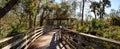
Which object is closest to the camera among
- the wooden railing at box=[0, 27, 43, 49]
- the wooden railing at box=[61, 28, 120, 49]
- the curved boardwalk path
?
the wooden railing at box=[61, 28, 120, 49]

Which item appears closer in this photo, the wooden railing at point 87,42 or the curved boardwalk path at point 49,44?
the wooden railing at point 87,42

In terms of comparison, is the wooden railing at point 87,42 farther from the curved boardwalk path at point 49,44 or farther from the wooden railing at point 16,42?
the wooden railing at point 16,42

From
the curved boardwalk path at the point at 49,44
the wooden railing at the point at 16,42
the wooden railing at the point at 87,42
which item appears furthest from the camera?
the curved boardwalk path at the point at 49,44

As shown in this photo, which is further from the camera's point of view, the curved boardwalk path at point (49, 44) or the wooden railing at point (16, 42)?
the curved boardwalk path at point (49, 44)

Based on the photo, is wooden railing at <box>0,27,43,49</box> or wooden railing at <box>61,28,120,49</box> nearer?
wooden railing at <box>61,28,120,49</box>

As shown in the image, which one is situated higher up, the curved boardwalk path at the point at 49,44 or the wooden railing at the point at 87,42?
the wooden railing at the point at 87,42

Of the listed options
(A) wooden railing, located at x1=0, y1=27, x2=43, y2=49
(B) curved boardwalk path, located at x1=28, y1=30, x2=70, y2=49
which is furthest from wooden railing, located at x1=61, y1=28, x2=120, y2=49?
(A) wooden railing, located at x1=0, y1=27, x2=43, y2=49

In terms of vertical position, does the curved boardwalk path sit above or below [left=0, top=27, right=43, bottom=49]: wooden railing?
below

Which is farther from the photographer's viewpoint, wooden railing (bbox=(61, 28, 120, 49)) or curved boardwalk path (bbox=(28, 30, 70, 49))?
curved boardwalk path (bbox=(28, 30, 70, 49))

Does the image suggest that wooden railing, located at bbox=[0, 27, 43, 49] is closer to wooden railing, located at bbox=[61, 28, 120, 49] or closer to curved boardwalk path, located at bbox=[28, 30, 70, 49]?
curved boardwalk path, located at bbox=[28, 30, 70, 49]

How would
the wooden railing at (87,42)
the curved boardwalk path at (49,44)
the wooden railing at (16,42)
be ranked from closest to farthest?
1. the wooden railing at (87,42)
2. the wooden railing at (16,42)
3. the curved boardwalk path at (49,44)

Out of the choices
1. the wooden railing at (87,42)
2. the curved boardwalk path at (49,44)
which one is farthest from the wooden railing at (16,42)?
the wooden railing at (87,42)

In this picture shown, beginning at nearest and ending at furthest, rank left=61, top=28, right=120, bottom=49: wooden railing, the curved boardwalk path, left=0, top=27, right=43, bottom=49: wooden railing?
left=61, top=28, right=120, bottom=49: wooden railing < left=0, top=27, right=43, bottom=49: wooden railing < the curved boardwalk path

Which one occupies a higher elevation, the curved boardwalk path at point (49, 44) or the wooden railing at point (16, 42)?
the wooden railing at point (16, 42)
